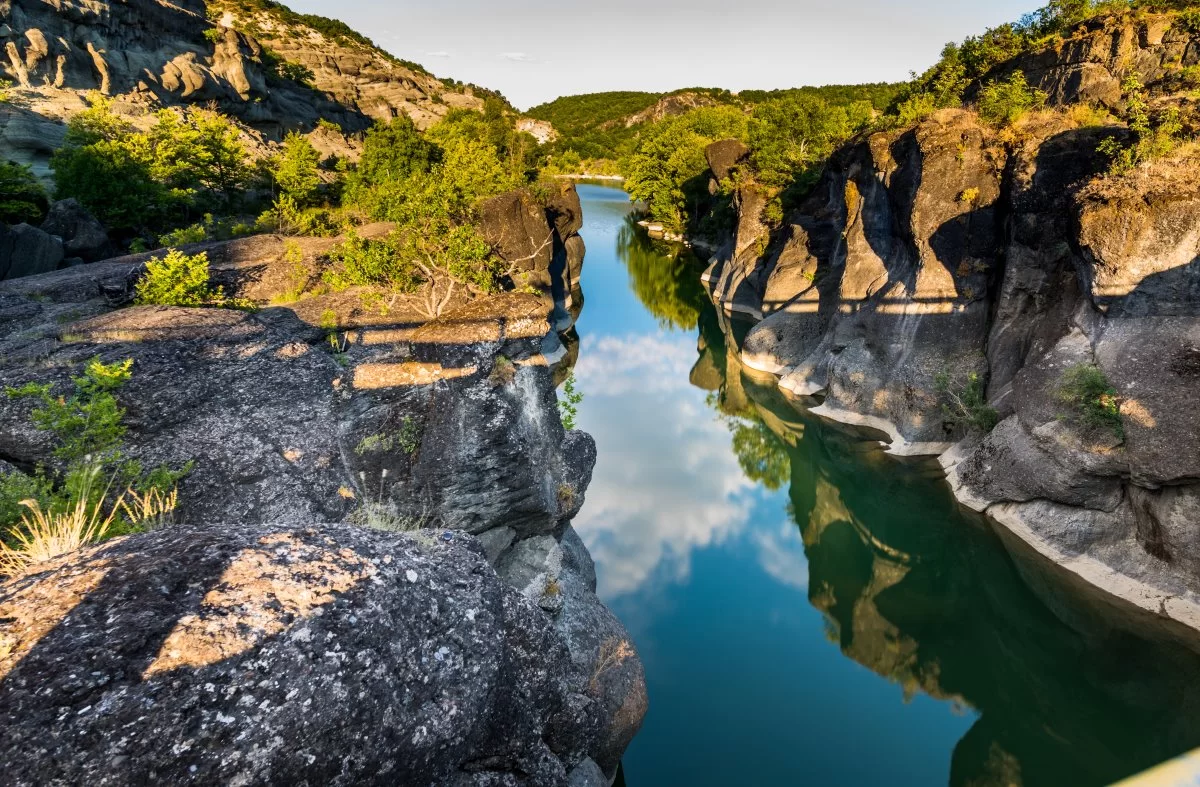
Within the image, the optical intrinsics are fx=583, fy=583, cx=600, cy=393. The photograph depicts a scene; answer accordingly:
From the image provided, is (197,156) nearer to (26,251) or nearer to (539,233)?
(26,251)

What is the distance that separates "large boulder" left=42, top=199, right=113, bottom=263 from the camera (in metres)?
19.0

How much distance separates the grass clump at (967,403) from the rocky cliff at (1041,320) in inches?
3.7

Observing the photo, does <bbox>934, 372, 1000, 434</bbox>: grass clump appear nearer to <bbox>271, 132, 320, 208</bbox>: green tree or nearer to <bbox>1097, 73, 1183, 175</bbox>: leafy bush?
<bbox>1097, 73, 1183, 175</bbox>: leafy bush

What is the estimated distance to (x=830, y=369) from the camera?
2597 cm

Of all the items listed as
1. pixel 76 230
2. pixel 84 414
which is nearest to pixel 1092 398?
pixel 84 414

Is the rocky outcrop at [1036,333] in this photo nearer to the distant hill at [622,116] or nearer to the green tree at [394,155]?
the green tree at [394,155]

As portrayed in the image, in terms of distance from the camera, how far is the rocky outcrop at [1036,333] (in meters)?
13.9

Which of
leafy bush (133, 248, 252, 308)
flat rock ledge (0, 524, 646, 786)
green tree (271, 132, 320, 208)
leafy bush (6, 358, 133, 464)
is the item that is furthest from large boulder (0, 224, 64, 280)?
flat rock ledge (0, 524, 646, 786)

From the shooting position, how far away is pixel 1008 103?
69.4ft

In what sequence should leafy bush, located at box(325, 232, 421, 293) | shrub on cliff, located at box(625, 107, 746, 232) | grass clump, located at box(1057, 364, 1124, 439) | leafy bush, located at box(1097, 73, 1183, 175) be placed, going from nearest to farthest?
1. leafy bush, located at box(325, 232, 421, 293)
2. grass clump, located at box(1057, 364, 1124, 439)
3. leafy bush, located at box(1097, 73, 1183, 175)
4. shrub on cliff, located at box(625, 107, 746, 232)

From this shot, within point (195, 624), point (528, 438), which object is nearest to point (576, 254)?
point (528, 438)

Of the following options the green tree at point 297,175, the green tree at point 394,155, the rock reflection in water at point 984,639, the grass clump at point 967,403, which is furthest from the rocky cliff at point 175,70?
the grass clump at point 967,403

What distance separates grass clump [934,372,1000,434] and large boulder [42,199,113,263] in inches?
1151

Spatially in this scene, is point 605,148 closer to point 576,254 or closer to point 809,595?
point 576,254
